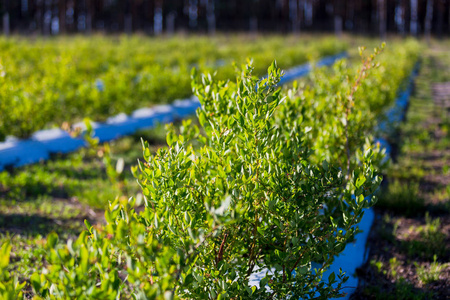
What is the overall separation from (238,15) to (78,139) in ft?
153

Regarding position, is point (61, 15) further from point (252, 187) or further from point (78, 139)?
point (252, 187)

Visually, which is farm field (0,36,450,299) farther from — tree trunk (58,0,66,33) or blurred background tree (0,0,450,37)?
blurred background tree (0,0,450,37)

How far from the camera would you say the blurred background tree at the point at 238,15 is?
3891 centimetres

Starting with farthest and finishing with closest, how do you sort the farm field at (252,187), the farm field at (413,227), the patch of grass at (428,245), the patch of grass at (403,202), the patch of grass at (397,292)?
the patch of grass at (403,202)
the patch of grass at (428,245)
the farm field at (413,227)
the patch of grass at (397,292)
the farm field at (252,187)

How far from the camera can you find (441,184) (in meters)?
4.71

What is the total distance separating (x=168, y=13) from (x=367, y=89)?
4332 cm

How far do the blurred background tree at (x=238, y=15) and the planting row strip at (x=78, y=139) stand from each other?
3100 cm

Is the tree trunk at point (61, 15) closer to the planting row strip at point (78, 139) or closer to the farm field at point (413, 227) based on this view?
the planting row strip at point (78, 139)

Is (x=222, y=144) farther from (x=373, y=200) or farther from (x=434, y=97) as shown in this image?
(x=434, y=97)

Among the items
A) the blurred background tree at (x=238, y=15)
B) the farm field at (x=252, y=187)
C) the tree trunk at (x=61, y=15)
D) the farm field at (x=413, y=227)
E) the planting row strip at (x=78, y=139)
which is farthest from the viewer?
the blurred background tree at (x=238, y=15)

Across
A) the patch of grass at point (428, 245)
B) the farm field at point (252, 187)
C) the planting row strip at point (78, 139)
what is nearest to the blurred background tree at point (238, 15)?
the planting row strip at point (78, 139)

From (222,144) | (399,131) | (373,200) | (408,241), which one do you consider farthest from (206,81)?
(399,131)

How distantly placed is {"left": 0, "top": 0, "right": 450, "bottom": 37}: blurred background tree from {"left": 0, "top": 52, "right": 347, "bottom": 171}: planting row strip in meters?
31.0

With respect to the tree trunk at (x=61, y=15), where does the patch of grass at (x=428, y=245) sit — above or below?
below
